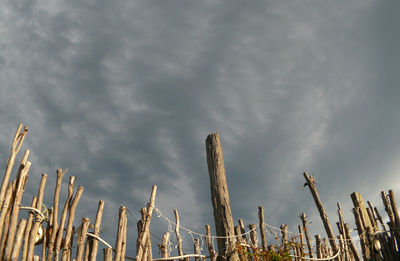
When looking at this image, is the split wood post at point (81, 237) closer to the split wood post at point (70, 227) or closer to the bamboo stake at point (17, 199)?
the split wood post at point (70, 227)

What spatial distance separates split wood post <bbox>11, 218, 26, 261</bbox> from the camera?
4.88m

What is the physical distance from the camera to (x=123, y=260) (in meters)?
5.39

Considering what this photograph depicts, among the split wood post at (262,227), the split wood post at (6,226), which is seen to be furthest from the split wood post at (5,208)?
the split wood post at (262,227)

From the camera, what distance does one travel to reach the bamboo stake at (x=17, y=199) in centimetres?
488

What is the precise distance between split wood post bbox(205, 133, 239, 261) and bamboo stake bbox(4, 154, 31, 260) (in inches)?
117

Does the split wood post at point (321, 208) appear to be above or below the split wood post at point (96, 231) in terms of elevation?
above

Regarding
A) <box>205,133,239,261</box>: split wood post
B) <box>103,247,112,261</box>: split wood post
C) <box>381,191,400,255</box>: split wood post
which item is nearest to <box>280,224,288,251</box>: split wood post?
<box>381,191,400,255</box>: split wood post

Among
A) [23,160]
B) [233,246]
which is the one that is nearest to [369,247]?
[233,246]

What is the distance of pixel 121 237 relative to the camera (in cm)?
553

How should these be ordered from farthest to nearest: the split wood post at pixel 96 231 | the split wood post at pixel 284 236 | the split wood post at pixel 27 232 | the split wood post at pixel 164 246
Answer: the split wood post at pixel 284 236 → the split wood post at pixel 164 246 → the split wood post at pixel 96 231 → the split wood post at pixel 27 232

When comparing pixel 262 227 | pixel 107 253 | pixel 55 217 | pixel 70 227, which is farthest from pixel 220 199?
pixel 262 227

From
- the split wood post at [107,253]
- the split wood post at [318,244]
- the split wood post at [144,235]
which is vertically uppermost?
the split wood post at [318,244]

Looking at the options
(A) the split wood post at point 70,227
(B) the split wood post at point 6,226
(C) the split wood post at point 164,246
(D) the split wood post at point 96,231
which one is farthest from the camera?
(C) the split wood post at point 164,246

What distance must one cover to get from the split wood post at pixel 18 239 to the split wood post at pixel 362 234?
733cm
